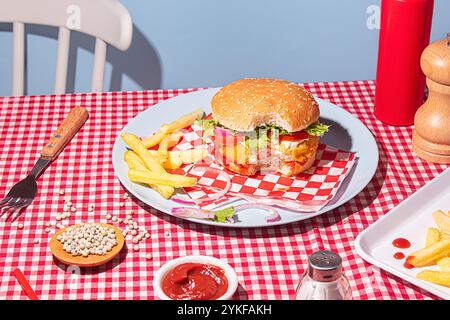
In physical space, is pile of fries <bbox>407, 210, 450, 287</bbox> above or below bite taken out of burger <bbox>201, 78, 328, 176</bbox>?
below

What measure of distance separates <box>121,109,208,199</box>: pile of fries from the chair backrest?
0.58 metres

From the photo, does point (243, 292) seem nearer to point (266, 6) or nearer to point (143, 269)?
point (143, 269)

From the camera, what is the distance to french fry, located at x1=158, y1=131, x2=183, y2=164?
2186 mm

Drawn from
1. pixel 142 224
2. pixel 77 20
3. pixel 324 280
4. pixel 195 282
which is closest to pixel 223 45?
pixel 77 20

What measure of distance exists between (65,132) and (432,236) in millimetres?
1087

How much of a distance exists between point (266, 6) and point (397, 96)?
1.27 metres

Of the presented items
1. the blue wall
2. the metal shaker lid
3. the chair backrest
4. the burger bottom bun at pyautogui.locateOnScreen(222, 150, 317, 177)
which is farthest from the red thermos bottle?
the blue wall

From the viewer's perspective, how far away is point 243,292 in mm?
1781

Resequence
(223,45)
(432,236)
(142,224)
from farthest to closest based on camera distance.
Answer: (223,45) → (142,224) → (432,236)

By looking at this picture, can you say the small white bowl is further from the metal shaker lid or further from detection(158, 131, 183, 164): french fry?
detection(158, 131, 183, 164): french fry

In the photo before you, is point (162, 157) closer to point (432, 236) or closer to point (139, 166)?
point (139, 166)

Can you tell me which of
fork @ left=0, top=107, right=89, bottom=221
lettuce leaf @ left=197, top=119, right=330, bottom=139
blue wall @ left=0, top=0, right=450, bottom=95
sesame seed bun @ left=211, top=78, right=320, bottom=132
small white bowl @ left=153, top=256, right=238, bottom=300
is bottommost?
blue wall @ left=0, top=0, right=450, bottom=95

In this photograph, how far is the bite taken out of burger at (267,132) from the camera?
2.16 m

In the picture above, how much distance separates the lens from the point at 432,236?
1.92 m
